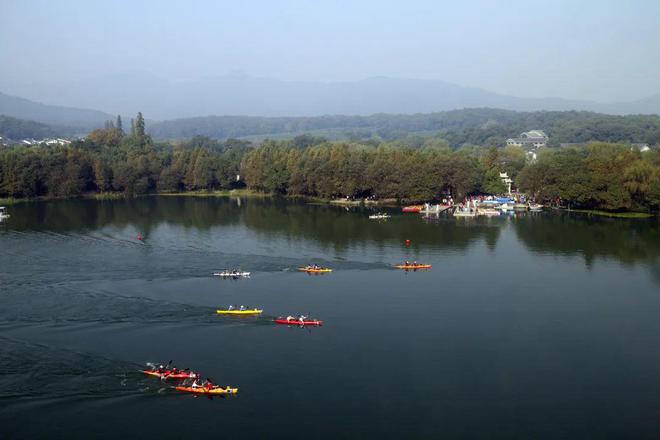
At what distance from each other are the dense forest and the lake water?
887cm

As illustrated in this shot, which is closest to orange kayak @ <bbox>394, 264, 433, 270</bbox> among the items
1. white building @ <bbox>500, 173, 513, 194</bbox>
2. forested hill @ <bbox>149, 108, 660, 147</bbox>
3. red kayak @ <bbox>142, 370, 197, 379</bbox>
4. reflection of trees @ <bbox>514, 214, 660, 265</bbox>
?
reflection of trees @ <bbox>514, 214, 660, 265</bbox>

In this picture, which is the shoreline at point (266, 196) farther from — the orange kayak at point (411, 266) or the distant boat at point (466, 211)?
the orange kayak at point (411, 266)

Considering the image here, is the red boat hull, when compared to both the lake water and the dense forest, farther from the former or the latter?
the dense forest

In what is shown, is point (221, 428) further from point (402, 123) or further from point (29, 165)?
point (402, 123)

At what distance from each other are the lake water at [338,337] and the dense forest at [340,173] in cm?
887

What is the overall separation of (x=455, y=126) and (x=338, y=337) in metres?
133

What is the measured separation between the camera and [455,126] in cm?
14500

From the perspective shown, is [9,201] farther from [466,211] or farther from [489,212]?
[489,212]

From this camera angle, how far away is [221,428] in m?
12.8

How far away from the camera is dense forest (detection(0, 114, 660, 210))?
3859cm

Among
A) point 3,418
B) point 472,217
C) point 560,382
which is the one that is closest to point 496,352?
point 560,382

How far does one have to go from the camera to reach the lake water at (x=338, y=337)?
13.1 m

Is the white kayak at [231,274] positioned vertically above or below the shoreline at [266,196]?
below

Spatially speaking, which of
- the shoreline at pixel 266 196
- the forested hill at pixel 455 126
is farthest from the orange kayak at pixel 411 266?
the forested hill at pixel 455 126
